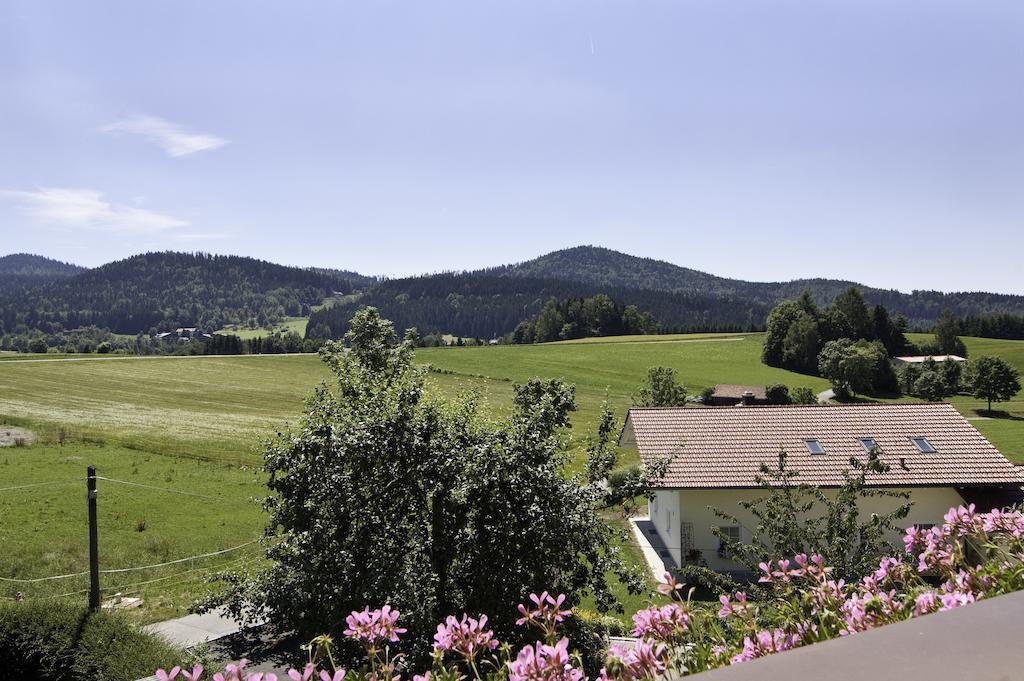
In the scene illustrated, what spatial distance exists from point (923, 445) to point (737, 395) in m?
61.6

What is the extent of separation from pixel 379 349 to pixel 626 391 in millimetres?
63894

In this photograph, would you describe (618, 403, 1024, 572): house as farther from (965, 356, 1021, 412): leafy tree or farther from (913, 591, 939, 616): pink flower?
(965, 356, 1021, 412): leafy tree

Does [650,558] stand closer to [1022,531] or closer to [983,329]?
[1022,531]

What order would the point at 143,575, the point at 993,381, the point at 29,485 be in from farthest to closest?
the point at 993,381
the point at 29,485
the point at 143,575

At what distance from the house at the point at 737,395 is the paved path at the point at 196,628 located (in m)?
73.6

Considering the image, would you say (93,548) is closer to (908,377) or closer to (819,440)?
(819,440)

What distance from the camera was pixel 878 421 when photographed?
91.2 feet

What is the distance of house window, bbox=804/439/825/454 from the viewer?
26156 millimetres

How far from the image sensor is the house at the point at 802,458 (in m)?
24.3

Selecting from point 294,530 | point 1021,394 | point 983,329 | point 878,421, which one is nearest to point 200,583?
point 294,530

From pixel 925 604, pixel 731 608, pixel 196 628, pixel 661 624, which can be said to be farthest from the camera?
pixel 196 628

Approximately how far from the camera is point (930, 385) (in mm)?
91188

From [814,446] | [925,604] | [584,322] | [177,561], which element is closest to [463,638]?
[925,604]

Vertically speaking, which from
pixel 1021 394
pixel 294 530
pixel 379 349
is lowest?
pixel 1021 394
